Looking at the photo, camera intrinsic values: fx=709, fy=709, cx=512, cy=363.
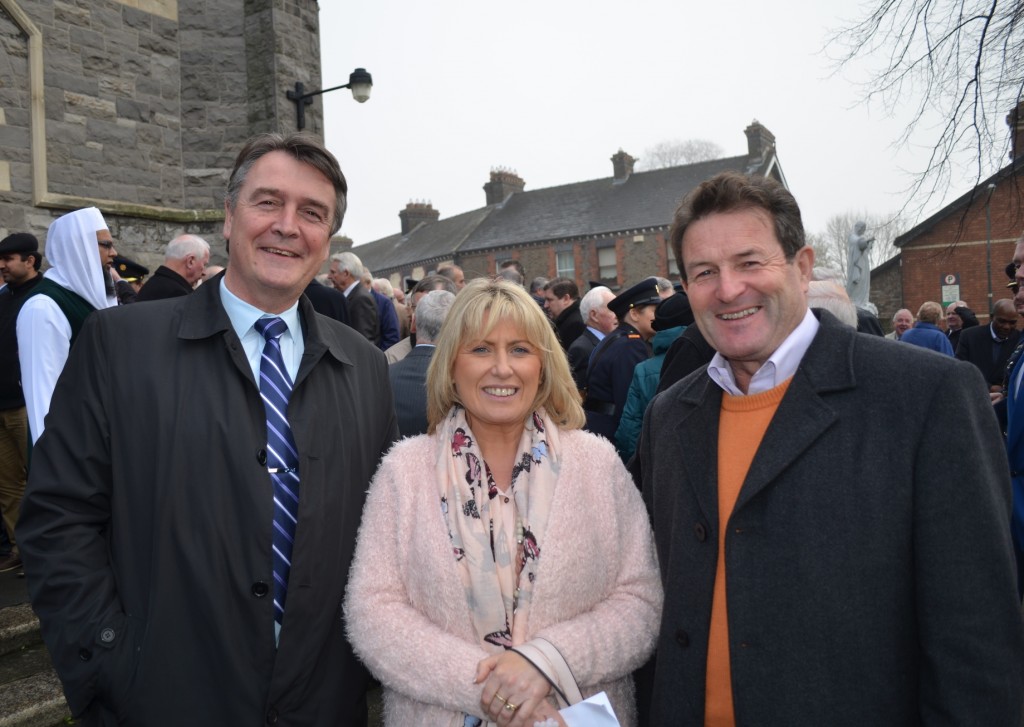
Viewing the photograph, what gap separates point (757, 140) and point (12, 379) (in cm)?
3153

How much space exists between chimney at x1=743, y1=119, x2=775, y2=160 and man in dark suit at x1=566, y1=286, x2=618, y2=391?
28.3m

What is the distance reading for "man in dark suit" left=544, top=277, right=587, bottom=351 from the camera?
720 centimetres

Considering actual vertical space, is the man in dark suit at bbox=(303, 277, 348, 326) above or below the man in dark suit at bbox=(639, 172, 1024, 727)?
above

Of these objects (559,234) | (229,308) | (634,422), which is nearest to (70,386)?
(229,308)

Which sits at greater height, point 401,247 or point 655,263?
point 401,247

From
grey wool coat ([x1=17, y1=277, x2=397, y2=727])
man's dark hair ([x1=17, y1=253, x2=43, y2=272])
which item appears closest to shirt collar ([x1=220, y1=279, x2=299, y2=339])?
grey wool coat ([x1=17, y1=277, x2=397, y2=727])

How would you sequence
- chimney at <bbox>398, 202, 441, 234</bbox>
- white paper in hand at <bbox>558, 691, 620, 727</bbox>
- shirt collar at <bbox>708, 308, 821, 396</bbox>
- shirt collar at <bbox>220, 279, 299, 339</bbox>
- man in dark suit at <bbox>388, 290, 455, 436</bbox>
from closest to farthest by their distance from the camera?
1. white paper in hand at <bbox>558, 691, 620, 727</bbox>
2. shirt collar at <bbox>708, 308, 821, 396</bbox>
3. shirt collar at <bbox>220, 279, 299, 339</bbox>
4. man in dark suit at <bbox>388, 290, 455, 436</bbox>
5. chimney at <bbox>398, 202, 441, 234</bbox>

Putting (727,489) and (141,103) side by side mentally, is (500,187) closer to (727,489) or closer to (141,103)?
(141,103)

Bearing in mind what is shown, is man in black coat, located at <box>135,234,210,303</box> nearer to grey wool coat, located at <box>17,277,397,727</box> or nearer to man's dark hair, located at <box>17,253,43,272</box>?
man's dark hair, located at <box>17,253,43,272</box>

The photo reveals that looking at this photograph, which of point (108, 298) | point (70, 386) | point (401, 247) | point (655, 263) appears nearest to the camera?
point (70, 386)

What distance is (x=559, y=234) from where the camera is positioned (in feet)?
109

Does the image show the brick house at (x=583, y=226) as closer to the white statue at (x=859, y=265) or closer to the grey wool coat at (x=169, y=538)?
the white statue at (x=859, y=265)

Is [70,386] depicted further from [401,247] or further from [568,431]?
[401,247]

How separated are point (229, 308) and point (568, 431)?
1.14 meters
